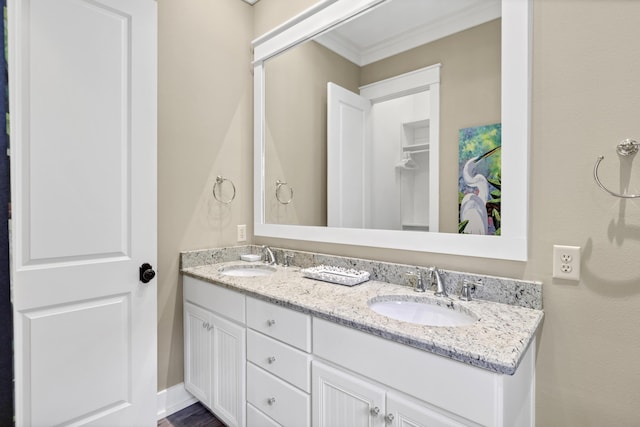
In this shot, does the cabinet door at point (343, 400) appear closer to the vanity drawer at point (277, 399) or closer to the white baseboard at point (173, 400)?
the vanity drawer at point (277, 399)

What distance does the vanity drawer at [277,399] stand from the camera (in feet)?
4.08

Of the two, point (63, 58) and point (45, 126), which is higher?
point (63, 58)

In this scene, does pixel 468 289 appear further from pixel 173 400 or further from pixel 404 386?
pixel 173 400

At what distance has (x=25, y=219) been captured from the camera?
1.31 meters

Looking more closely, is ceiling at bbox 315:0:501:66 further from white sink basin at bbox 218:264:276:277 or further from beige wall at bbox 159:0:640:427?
white sink basin at bbox 218:264:276:277

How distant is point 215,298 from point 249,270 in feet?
1.24

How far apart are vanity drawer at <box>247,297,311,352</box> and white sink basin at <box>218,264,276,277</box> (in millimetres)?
505

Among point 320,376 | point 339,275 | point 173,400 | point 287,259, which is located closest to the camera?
point 320,376

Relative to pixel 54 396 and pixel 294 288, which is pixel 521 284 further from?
pixel 54 396

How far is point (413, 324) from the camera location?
3.30 feet

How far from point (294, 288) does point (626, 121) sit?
1.34 meters

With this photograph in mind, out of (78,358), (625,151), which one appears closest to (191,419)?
(78,358)

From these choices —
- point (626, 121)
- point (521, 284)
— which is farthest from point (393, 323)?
point (626, 121)

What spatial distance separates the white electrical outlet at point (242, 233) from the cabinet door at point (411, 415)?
1.50 m
